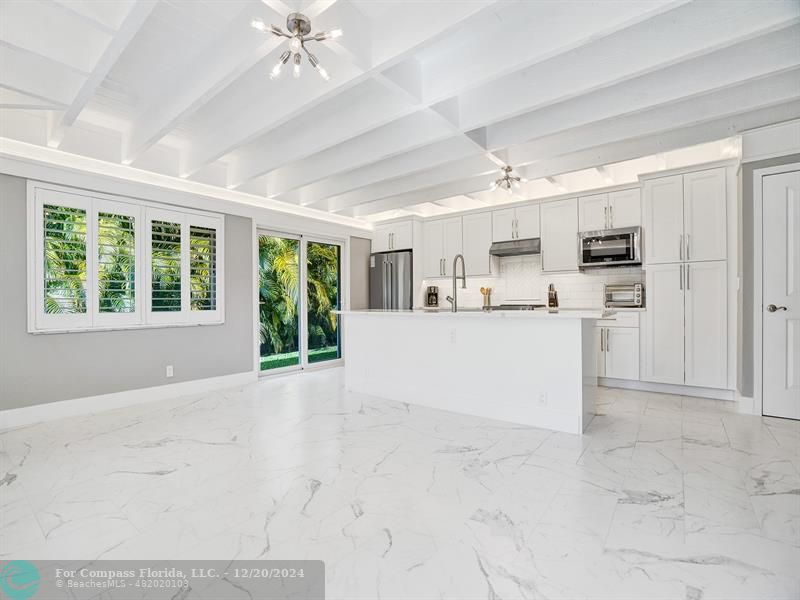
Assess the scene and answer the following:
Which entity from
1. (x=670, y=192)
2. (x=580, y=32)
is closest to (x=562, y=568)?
(x=580, y=32)

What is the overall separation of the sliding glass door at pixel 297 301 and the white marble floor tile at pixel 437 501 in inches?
92.2

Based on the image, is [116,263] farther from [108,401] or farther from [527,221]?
[527,221]

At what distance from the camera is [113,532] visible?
1.81 meters

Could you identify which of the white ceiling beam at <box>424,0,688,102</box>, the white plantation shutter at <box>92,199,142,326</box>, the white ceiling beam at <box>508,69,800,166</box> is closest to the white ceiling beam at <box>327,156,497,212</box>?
the white ceiling beam at <box>508,69,800,166</box>

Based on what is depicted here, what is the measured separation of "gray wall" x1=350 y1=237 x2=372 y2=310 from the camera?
6.77m

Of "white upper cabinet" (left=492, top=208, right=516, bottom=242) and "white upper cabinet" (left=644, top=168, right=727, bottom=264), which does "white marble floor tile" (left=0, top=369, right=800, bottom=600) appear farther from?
"white upper cabinet" (left=492, top=208, right=516, bottom=242)

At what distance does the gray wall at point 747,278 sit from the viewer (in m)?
3.59

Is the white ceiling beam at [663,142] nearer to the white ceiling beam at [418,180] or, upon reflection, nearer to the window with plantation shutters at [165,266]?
the white ceiling beam at [418,180]

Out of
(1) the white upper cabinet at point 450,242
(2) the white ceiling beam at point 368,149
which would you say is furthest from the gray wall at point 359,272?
(2) the white ceiling beam at point 368,149

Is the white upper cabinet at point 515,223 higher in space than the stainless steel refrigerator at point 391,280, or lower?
higher

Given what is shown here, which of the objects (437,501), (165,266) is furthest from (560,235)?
(165,266)

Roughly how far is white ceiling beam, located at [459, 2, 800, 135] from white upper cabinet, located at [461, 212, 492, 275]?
2944mm

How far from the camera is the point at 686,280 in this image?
4.29 metres

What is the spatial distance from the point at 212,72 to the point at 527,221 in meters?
4.34
